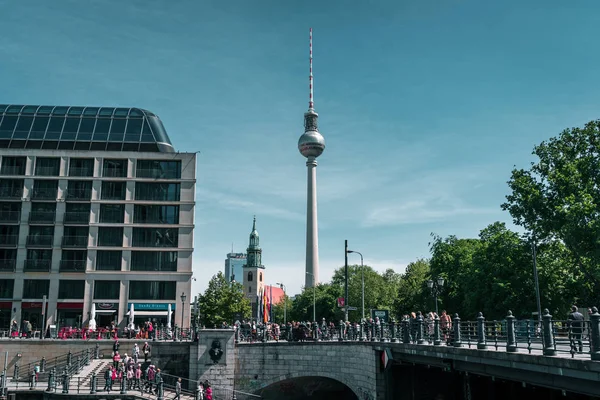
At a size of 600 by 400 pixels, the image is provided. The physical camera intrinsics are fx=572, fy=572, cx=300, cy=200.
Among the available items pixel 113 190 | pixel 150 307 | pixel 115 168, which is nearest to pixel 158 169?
pixel 115 168

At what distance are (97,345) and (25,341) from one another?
5462mm

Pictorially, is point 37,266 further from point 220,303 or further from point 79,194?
point 220,303

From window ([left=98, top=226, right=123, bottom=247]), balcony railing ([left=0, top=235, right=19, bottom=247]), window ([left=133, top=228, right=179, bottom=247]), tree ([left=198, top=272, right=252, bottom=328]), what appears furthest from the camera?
tree ([left=198, top=272, right=252, bottom=328])

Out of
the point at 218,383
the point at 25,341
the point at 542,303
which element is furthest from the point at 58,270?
the point at 542,303

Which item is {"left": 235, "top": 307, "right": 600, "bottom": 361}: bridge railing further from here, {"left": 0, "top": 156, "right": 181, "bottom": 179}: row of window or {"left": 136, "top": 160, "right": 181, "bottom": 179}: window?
{"left": 0, "top": 156, "right": 181, "bottom": 179}: row of window

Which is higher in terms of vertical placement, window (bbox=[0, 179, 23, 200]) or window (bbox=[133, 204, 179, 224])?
window (bbox=[0, 179, 23, 200])

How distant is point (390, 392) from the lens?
3073 centimetres

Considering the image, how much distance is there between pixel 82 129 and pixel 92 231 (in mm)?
11809

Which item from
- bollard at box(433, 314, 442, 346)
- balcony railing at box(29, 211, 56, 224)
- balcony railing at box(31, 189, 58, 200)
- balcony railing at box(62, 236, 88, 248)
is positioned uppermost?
balcony railing at box(31, 189, 58, 200)

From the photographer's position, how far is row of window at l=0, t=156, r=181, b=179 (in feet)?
185

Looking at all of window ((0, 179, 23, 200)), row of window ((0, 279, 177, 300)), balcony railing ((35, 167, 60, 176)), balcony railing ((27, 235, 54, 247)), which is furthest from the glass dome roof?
row of window ((0, 279, 177, 300))

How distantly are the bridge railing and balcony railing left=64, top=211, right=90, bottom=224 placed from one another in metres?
23.4

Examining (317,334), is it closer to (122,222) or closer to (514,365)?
(514,365)

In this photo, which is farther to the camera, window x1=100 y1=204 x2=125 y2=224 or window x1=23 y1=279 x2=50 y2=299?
window x1=100 y1=204 x2=125 y2=224
